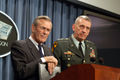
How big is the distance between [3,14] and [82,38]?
104 cm

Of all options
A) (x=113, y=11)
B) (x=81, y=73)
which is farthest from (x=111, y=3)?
(x=81, y=73)

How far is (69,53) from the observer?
1964mm

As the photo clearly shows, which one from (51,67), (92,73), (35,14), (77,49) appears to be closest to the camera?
(92,73)

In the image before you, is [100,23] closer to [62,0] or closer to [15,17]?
[62,0]

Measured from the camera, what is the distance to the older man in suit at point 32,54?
49.9 inches

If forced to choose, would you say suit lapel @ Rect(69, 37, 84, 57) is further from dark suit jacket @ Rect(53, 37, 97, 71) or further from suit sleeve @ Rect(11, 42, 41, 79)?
suit sleeve @ Rect(11, 42, 41, 79)

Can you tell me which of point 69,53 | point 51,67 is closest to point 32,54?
point 51,67

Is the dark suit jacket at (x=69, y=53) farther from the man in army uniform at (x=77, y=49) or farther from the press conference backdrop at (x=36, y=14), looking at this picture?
the press conference backdrop at (x=36, y=14)

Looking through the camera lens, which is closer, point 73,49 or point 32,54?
point 32,54

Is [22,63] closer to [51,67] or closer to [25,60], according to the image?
[25,60]

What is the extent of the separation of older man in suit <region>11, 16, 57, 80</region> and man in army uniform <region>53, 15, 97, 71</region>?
1.21 ft

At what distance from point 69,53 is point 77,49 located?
92 millimetres

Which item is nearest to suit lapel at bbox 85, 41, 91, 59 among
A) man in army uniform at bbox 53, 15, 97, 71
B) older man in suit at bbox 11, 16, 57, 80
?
man in army uniform at bbox 53, 15, 97, 71

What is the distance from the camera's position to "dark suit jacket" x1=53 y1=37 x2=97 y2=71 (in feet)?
6.17
